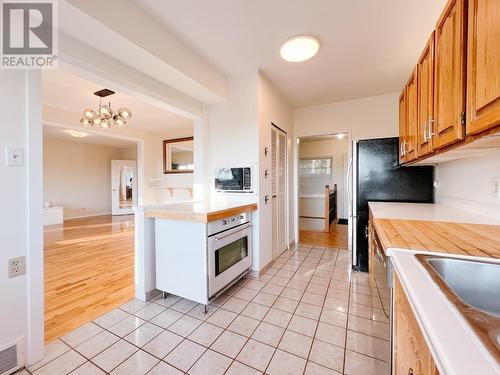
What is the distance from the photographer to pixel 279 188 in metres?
3.42

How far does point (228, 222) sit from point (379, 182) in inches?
76.3

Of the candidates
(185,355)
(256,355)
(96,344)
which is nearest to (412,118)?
(256,355)

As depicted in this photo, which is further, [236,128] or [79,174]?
[79,174]

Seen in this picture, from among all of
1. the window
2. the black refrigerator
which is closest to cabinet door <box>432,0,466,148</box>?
the black refrigerator

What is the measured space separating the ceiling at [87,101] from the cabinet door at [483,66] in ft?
10.4

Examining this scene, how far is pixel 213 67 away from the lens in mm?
2561

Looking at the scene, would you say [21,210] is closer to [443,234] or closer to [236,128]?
[236,128]

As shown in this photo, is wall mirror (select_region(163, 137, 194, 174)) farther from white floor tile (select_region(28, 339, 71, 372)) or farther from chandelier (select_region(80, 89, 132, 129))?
white floor tile (select_region(28, 339, 71, 372))

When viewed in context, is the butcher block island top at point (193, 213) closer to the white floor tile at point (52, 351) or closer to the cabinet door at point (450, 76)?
the white floor tile at point (52, 351)

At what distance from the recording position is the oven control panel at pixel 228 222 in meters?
1.92

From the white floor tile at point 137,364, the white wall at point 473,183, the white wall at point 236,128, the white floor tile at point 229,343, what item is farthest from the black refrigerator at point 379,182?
the white floor tile at point 137,364

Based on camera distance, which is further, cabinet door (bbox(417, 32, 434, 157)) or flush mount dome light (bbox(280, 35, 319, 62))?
flush mount dome light (bbox(280, 35, 319, 62))

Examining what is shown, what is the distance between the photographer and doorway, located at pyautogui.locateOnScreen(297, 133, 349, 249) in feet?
16.9

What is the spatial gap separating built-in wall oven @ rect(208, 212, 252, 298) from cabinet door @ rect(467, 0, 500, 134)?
174cm
